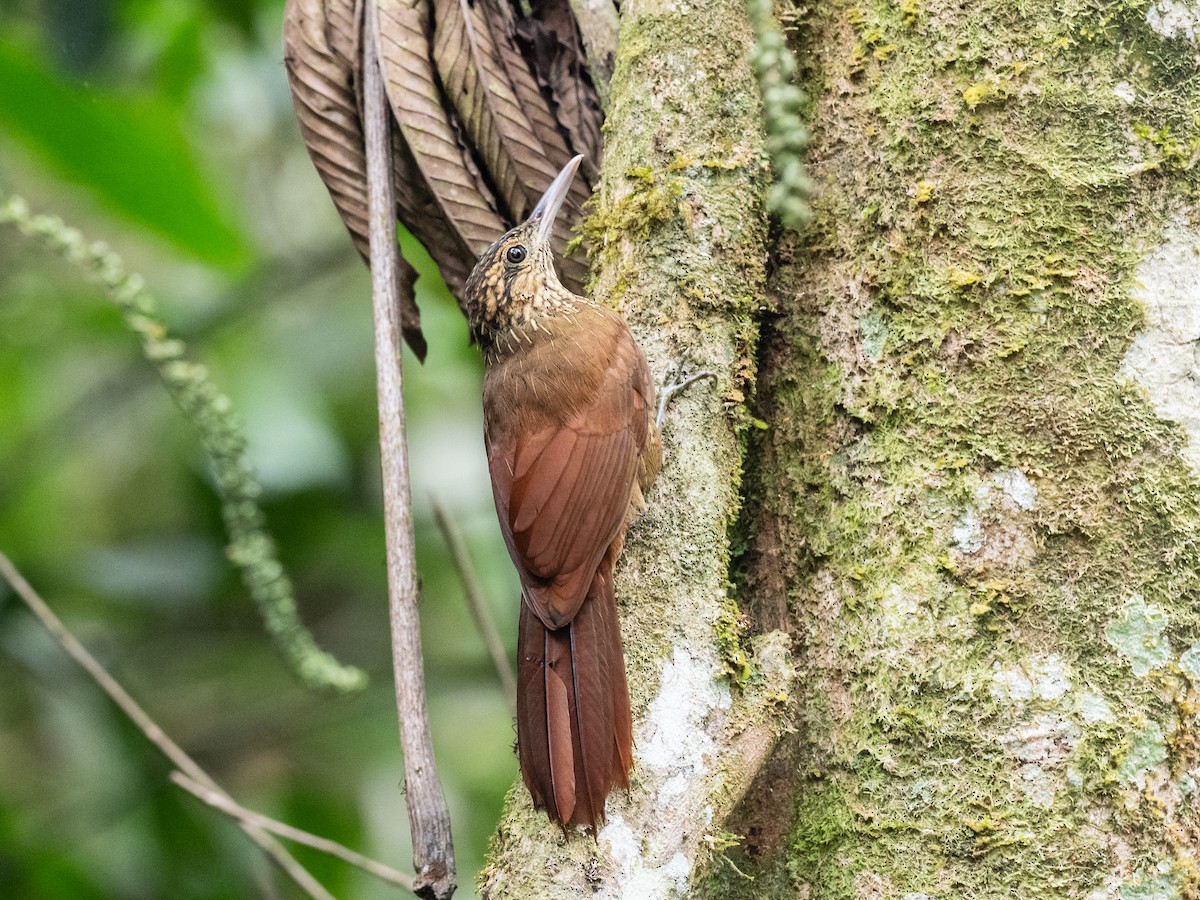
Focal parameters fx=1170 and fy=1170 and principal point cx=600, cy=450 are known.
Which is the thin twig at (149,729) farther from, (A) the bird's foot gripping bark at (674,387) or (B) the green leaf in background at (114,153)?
(A) the bird's foot gripping bark at (674,387)

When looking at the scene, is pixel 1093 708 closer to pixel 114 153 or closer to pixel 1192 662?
pixel 1192 662

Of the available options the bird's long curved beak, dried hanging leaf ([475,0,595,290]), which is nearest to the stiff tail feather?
the bird's long curved beak

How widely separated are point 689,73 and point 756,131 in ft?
0.61

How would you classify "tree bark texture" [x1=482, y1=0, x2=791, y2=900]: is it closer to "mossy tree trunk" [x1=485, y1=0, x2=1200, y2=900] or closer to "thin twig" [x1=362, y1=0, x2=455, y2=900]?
"mossy tree trunk" [x1=485, y1=0, x2=1200, y2=900]

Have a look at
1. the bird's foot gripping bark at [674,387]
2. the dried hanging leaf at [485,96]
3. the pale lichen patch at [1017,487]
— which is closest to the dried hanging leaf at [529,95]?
the dried hanging leaf at [485,96]

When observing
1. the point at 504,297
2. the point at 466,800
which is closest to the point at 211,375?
the point at 504,297

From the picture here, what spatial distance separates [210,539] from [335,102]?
5.18 feet

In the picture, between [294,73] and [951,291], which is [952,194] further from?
[294,73]

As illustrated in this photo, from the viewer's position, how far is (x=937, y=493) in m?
2.03

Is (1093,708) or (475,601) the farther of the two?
(475,601)

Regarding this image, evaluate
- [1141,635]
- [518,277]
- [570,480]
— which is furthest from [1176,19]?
[518,277]

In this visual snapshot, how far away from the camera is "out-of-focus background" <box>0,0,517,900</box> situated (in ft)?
11.4

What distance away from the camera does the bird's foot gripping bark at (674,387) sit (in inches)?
91.4

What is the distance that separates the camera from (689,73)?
2451 mm
